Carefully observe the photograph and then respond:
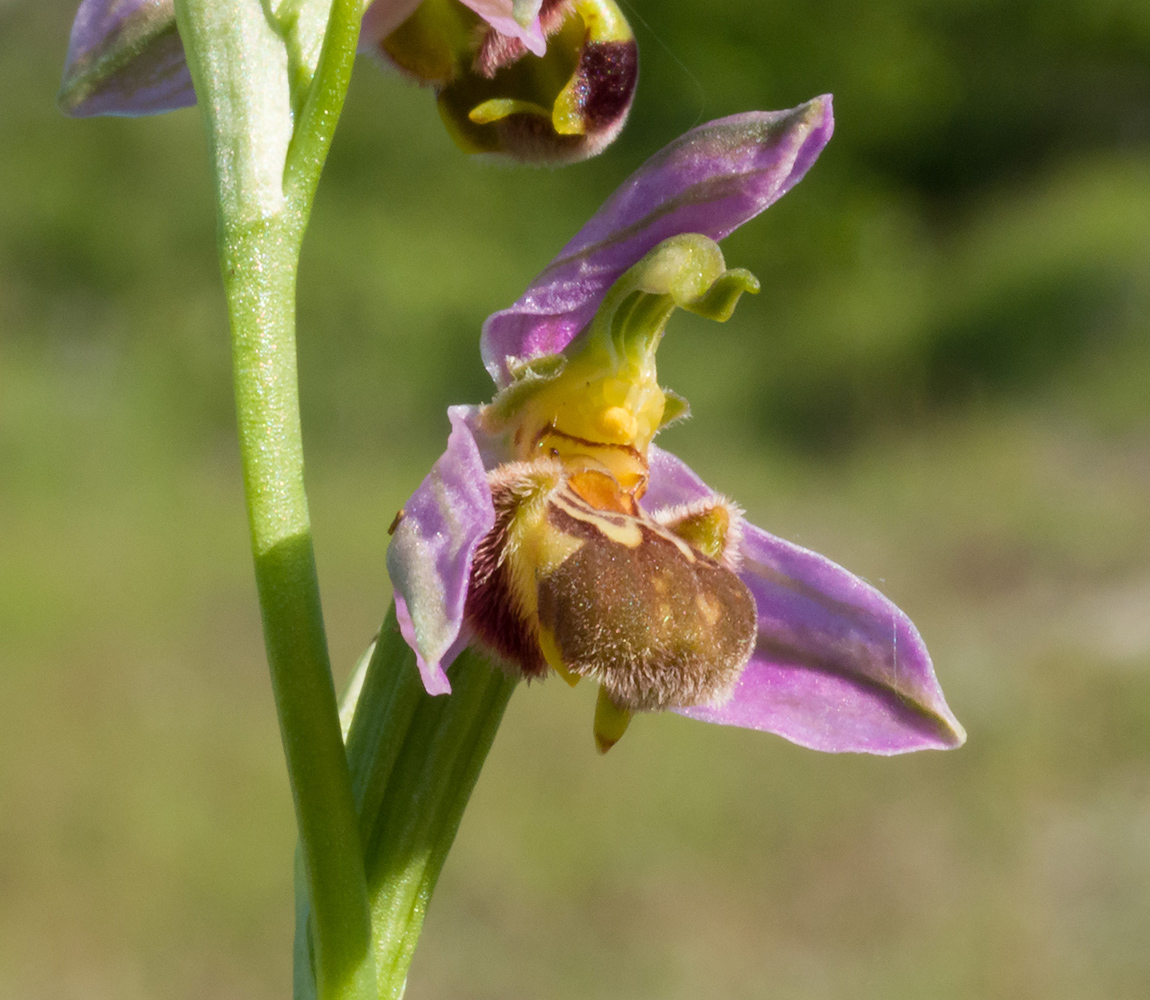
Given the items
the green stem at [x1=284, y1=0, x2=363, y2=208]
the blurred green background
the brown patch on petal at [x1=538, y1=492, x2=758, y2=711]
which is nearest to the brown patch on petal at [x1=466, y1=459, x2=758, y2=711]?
the brown patch on petal at [x1=538, y1=492, x2=758, y2=711]

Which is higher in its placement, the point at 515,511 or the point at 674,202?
the point at 674,202

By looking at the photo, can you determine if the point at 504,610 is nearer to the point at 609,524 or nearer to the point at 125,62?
the point at 609,524

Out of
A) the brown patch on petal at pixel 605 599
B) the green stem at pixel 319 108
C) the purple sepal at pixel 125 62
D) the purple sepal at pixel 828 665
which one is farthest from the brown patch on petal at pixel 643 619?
the purple sepal at pixel 125 62

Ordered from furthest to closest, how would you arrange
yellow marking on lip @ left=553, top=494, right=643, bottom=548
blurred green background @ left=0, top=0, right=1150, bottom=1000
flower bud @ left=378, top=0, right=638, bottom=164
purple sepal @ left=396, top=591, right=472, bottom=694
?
blurred green background @ left=0, top=0, right=1150, bottom=1000 → flower bud @ left=378, top=0, right=638, bottom=164 → yellow marking on lip @ left=553, top=494, right=643, bottom=548 → purple sepal @ left=396, top=591, right=472, bottom=694

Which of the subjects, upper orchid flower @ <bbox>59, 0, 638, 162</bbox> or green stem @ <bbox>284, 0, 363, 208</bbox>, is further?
upper orchid flower @ <bbox>59, 0, 638, 162</bbox>

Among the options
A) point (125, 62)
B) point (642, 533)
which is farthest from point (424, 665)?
point (125, 62)

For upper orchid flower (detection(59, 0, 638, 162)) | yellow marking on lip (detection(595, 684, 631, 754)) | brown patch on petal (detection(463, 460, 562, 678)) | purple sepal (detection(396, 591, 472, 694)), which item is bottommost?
yellow marking on lip (detection(595, 684, 631, 754))

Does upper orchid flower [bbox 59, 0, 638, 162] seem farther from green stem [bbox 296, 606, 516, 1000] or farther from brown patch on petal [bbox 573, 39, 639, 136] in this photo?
green stem [bbox 296, 606, 516, 1000]
